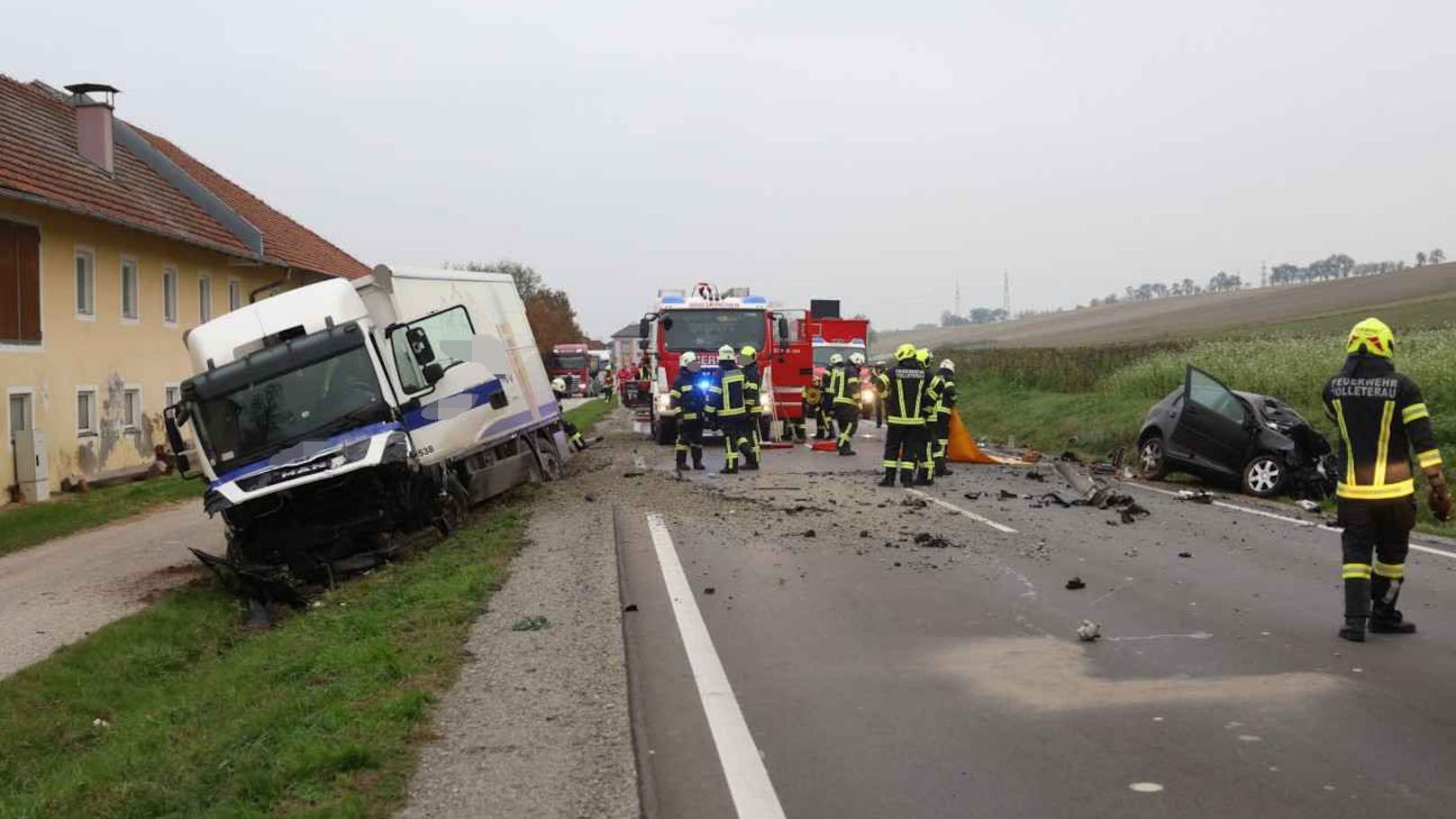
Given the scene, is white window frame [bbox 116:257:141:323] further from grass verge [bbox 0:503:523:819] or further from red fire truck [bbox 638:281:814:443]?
grass verge [bbox 0:503:523:819]

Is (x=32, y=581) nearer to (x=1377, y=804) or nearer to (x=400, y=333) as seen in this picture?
(x=400, y=333)

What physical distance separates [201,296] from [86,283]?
624cm

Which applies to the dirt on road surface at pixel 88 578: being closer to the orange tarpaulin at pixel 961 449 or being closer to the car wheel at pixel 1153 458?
the orange tarpaulin at pixel 961 449

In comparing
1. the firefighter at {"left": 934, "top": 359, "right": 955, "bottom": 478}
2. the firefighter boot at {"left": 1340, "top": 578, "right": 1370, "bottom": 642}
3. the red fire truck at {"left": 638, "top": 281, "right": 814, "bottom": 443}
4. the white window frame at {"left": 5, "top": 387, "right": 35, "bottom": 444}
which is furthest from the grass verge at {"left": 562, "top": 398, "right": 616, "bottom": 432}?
the firefighter boot at {"left": 1340, "top": 578, "right": 1370, "bottom": 642}

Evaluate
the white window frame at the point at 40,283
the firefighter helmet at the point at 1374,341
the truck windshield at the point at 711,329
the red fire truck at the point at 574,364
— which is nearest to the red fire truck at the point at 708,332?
the truck windshield at the point at 711,329

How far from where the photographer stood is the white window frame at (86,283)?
838 inches

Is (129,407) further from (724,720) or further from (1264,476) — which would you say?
(724,720)

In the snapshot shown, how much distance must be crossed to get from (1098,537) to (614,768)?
751 centimetres

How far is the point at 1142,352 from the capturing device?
3431 cm

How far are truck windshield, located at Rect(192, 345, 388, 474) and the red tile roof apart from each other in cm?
→ 786

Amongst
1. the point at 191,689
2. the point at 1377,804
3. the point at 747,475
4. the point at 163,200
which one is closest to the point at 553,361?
the point at 163,200

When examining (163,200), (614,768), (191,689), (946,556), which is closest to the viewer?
(614,768)

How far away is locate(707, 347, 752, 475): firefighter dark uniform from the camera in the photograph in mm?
18188

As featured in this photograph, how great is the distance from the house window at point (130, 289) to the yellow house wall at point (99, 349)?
135mm
